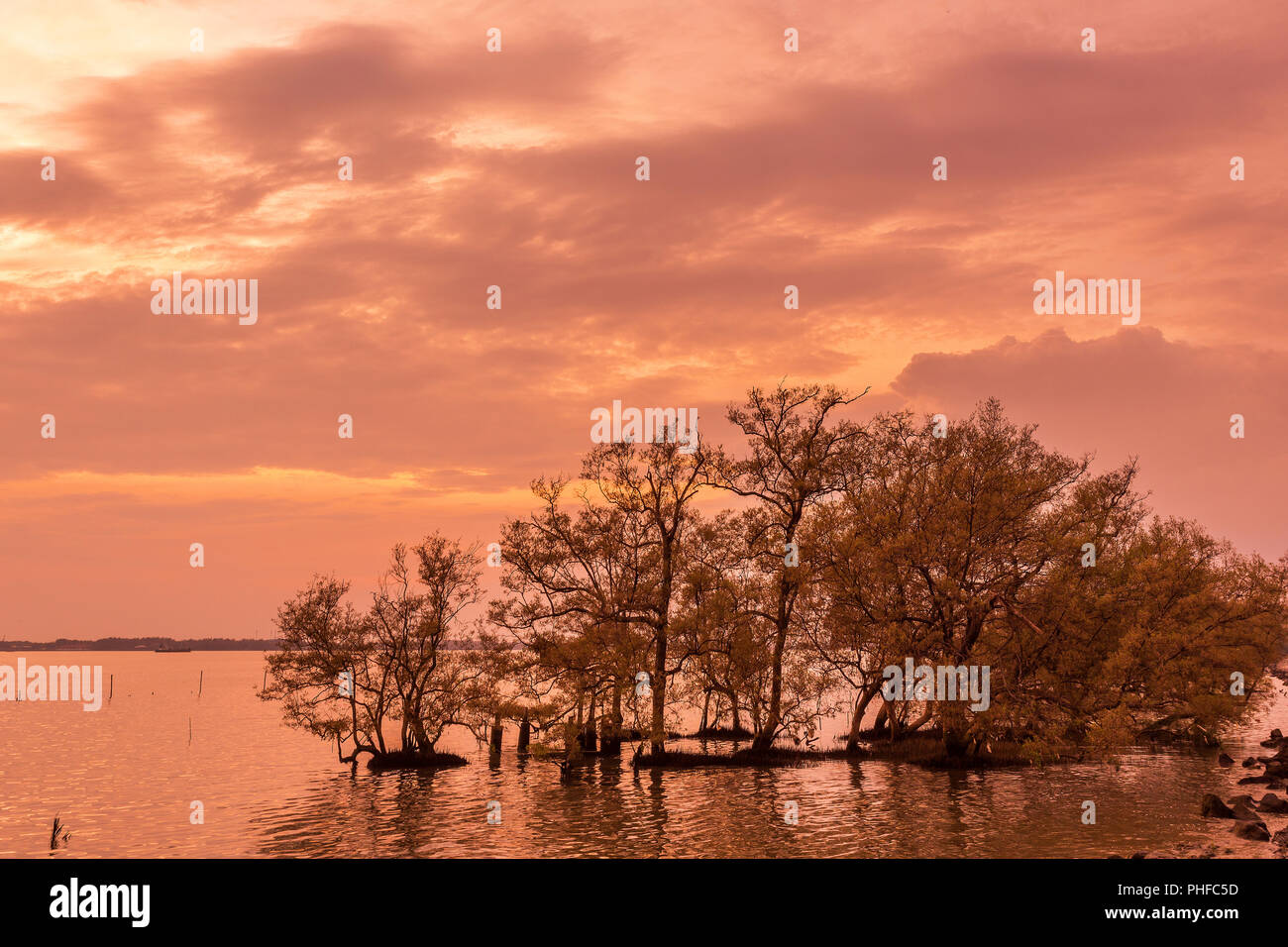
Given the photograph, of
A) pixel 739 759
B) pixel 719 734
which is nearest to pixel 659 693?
pixel 739 759

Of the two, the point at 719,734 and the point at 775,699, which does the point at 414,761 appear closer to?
the point at 775,699

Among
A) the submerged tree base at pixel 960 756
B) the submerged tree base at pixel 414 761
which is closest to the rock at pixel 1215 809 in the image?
the submerged tree base at pixel 960 756

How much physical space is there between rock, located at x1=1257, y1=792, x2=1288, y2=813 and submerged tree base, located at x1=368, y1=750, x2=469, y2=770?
45.4 metres

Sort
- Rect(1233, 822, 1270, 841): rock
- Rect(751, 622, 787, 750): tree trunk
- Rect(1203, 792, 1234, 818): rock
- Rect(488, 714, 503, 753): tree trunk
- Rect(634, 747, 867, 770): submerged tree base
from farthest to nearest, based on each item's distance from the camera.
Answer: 1. Rect(488, 714, 503, 753): tree trunk
2. Rect(634, 747, 867, 770): submerged tree base
3. Rect(751, 622, 787, 750): tree trunk
4. Rect(1203, 792, 1234, 818): rock
5. Rect(1233, 822, 1270, 841): rock

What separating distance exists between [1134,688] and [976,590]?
367 inches

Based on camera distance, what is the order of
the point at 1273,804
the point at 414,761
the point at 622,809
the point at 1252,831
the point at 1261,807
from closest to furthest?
the point at 1252,831
the point at 1273,804
the point at 1261,807
the point at 622,809
the point at 414,761

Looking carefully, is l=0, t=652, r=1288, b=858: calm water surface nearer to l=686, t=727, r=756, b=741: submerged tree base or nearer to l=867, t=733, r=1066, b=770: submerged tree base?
l=867, t=733, r=1066, b=770: submerged tree base

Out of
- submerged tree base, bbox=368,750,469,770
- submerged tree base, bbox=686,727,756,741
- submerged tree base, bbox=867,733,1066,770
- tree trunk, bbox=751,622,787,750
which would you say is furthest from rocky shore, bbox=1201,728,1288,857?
submerged tree base, bbox=368,750,469,770

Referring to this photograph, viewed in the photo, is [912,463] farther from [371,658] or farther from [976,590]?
[371,658]

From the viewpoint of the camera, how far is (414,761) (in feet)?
203

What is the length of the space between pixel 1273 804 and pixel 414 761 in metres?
48.2

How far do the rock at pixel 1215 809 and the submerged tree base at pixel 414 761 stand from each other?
43448 mm

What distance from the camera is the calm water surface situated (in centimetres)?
3453
